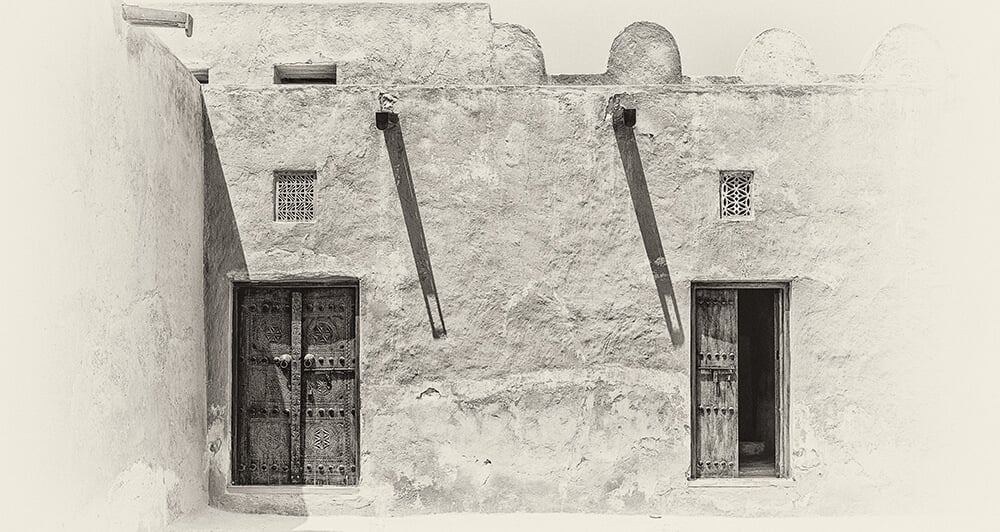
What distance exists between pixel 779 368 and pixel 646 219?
4.56 feet

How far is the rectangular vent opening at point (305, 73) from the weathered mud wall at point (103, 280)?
187 cm

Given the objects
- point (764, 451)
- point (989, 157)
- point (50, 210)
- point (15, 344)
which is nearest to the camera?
point (15, 344)

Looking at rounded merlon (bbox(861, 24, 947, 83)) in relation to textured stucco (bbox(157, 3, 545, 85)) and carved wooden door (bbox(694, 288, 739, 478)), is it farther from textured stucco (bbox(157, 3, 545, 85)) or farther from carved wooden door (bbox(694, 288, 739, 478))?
textured stucco (bbox(157, 3, 545, 85))

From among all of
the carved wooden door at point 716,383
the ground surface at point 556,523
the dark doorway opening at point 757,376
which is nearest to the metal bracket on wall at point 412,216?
the ground surface at point 556,523

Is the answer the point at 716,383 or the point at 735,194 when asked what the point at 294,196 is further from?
the point at 716,383

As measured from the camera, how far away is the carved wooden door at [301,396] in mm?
6656

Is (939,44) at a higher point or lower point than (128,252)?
higher

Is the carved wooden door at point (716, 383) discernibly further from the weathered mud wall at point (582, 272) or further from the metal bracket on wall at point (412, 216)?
the metal bracket on wall at point (412, 216)

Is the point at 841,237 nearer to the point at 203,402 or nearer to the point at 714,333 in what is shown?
the point at 714,333

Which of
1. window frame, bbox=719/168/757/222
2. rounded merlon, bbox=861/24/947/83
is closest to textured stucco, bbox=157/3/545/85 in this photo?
window frame, bbox=719/168/757/222

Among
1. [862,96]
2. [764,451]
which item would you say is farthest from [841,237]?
[764,451]

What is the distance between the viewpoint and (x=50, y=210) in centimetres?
447

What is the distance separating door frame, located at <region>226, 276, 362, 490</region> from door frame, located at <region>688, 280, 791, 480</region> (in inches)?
88.3

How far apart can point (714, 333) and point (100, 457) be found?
3901mm
